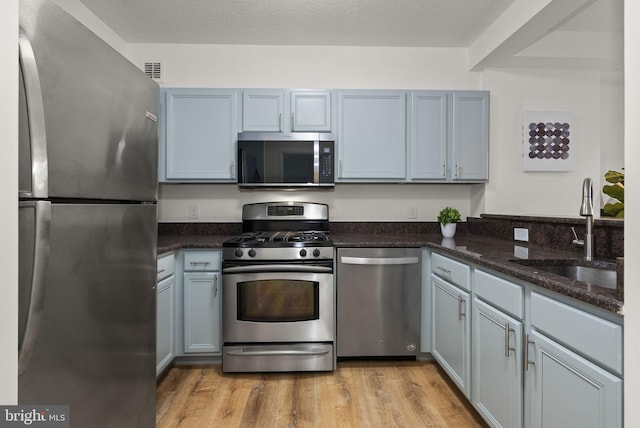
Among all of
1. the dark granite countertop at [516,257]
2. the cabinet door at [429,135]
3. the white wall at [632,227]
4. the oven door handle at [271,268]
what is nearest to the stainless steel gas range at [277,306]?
the oven door handle at [271,268]

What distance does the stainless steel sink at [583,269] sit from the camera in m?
1.66

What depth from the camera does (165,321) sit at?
2416 mm

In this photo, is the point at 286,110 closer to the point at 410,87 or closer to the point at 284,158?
the point at 284,158

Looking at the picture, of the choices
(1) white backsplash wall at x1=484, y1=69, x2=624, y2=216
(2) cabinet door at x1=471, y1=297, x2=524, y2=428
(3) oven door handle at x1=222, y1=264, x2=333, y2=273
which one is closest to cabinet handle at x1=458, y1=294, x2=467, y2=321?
(2) cabinet door at x1=471, y1=297, x2=524, y2=428

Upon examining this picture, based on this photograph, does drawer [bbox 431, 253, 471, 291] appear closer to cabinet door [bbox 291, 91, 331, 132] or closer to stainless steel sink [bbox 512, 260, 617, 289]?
stainless steel sink [bbox 512, 260, 617, 289]

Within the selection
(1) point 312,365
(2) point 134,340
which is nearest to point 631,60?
(2) point 134,340

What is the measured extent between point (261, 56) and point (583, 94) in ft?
9.06

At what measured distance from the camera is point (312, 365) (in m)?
2.52

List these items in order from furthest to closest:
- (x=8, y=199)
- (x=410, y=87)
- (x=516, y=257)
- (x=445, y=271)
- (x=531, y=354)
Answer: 1. (x=410, y=87)
2. (x=445, y=271)
3. (x=516, y=257)
4. (x=531, y=354)
5. (x=8, y=199)

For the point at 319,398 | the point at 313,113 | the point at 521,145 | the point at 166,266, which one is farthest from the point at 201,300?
the point at 521,145

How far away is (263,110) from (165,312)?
166 cm

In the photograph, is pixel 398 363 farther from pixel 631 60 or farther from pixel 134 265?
pixel 631 60

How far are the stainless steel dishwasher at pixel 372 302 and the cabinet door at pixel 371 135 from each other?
692mm

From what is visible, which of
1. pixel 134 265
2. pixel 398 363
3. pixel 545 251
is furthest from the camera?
pixel 398 363
